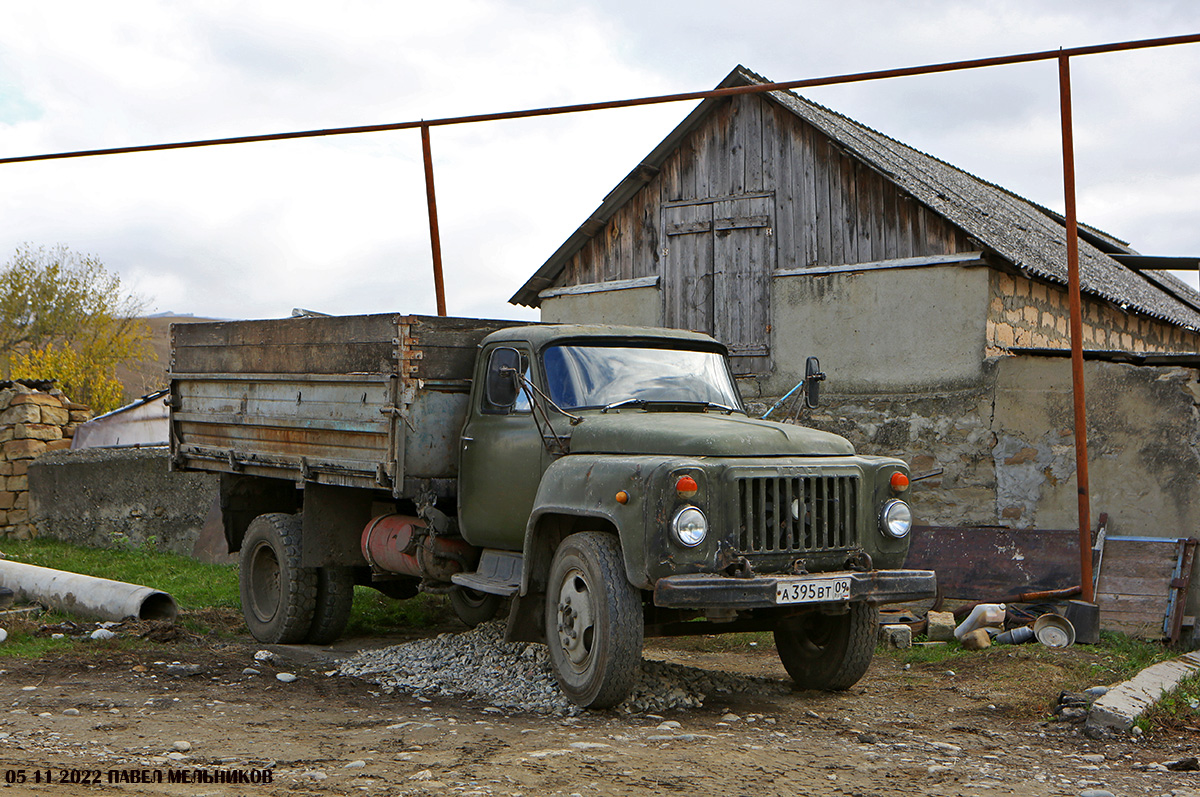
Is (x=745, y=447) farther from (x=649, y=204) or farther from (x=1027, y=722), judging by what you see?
(x=649, y=204)

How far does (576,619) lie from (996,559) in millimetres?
4832

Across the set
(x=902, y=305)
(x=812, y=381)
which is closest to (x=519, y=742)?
(x=812, y=381)

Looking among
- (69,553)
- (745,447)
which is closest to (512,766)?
(745,447)

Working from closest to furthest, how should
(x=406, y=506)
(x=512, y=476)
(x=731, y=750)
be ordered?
(x=731, y=750) → (x=512, y=476) → (x=406, y=506)

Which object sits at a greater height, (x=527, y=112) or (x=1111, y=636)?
(x=527, y=112)

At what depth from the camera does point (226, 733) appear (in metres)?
5.36

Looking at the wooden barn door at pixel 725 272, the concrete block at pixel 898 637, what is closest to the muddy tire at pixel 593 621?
the concrete block at pixel 898 637

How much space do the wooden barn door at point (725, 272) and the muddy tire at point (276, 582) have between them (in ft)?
20.4

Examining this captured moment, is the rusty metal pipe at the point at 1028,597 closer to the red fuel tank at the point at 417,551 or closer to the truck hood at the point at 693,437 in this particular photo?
the truck hood at the point at 693,437

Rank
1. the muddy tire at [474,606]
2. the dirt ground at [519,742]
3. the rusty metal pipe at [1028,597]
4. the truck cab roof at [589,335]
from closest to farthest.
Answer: the dirt ground at [519,742] < the truck cab roof at [589,335] < the muddy tire at [474,606] < the rusty metal pipe at [1028,597]

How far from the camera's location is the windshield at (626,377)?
6617 mm

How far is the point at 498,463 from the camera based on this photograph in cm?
679

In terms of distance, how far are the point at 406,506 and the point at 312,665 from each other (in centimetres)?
123

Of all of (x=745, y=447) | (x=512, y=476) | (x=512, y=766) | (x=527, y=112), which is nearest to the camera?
(x=512, y=766)
